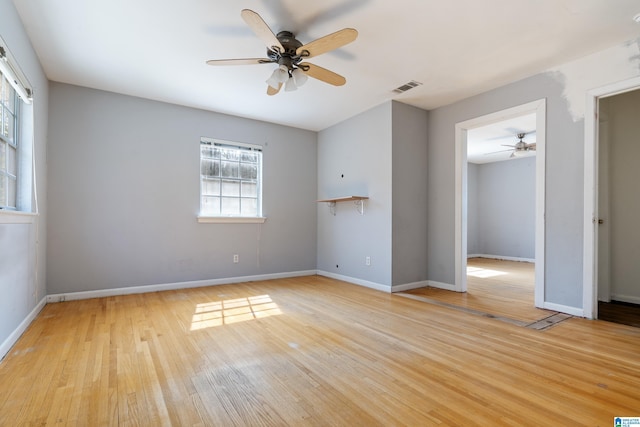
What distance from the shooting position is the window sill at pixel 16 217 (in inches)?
86.9

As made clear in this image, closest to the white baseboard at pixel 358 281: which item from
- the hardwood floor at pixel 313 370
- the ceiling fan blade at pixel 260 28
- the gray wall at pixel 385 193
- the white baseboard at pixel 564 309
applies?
the gray wall at pixel 385 193

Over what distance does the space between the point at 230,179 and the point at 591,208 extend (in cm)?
462

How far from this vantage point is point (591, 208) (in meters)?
3.06

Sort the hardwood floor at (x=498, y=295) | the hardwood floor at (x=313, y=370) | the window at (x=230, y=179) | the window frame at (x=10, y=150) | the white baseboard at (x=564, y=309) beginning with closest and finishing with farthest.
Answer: the hardwood floor at (x=313, y=370) < the window frame at (x=10, y=150) < the white baseboard at (x=564, y=309) < the hardwood floor at (x=498, y=295) < the window at (x=230, y=179)

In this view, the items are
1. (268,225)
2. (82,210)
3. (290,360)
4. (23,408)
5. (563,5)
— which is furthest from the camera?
(268,225)

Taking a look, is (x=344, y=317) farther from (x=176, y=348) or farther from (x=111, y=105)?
(x=111, y=105)

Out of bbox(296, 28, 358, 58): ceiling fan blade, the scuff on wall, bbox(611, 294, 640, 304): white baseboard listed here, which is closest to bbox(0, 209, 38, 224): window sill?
bbox(296, 28, 358, 58): ceiling fan blade

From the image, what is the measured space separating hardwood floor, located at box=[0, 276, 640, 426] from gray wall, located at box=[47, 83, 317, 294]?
0.87 metres

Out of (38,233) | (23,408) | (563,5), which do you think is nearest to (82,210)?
(38,233)

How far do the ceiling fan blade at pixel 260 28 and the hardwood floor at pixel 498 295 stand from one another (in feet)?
10.8

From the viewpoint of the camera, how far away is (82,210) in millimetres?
3889

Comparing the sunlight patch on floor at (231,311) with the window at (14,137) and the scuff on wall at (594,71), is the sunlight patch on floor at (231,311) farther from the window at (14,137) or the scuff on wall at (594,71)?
the scuff on wall at (594,71)

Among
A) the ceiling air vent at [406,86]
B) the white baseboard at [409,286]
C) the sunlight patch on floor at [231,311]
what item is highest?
the ceiling air vent at [406,86]

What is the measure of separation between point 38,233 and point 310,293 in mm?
3127
